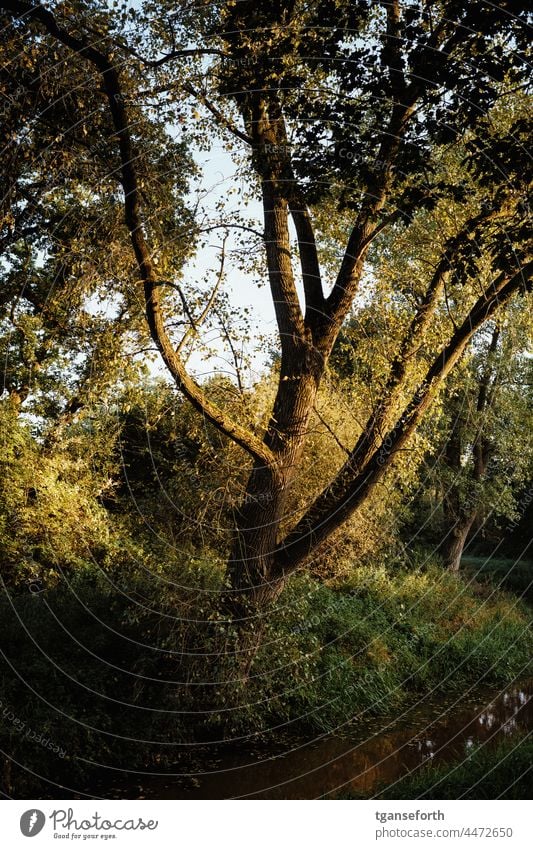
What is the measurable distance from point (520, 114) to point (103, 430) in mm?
9342

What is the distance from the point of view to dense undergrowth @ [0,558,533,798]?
8742 millimetres

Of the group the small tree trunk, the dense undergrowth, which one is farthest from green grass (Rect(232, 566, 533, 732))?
the small tree trunk

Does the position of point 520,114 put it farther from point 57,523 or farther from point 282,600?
point 57,523

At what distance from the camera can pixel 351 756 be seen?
10.5 meters

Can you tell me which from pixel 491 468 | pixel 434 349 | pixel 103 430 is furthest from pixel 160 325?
pixel 491 468

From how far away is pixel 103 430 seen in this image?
1499cm

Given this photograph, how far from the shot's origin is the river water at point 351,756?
901 cm

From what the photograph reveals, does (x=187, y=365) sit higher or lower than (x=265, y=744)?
higher
